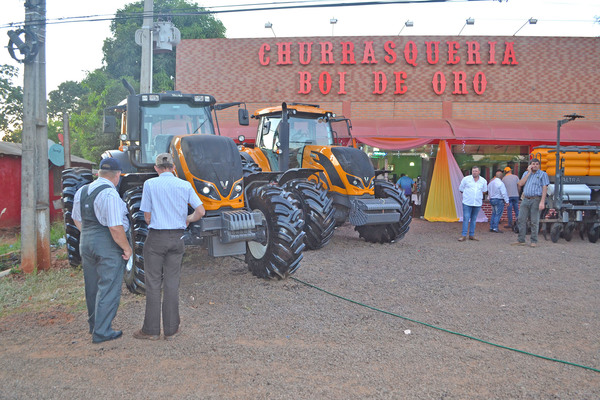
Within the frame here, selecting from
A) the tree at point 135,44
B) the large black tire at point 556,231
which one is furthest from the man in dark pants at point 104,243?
the tree at point 135,44

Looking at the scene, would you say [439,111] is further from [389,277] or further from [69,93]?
[69,93]

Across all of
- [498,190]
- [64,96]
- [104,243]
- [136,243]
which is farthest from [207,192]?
[64,96]

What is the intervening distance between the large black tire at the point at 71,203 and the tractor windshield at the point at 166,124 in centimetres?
160

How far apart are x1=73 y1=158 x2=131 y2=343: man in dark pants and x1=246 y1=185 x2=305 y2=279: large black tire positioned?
93.8 inches

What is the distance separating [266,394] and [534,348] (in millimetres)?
2611

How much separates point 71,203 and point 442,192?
11.7 metres

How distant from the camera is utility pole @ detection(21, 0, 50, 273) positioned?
7863 mm

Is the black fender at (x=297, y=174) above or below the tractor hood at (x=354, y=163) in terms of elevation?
below

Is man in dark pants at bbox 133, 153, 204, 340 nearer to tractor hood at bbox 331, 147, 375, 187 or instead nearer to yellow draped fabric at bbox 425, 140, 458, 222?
tractor hood at bbox 331, 147, 375, 187

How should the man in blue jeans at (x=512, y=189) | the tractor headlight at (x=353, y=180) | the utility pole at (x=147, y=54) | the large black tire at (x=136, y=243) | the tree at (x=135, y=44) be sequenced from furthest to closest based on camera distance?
the tree at (x=135, y=44)
the utility pole at (x=147, y=54)
the man in blue jeans at (x=512, y=189)
the tractor headlight at (x=353, y=180)
the large black tire at (x=136, y=243)

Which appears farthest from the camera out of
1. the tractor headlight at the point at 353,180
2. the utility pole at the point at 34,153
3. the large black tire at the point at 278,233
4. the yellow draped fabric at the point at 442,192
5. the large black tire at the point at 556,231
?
the yellow draped fabric at the point at 442,192

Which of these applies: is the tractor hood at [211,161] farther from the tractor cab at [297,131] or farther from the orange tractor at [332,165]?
the tractor cab at [297,131]

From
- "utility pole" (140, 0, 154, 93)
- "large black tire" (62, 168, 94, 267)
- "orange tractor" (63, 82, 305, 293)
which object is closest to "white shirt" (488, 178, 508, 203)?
"orange tractor" (63, 82, 305, 293)

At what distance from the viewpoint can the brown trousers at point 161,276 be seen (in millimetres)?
4805
